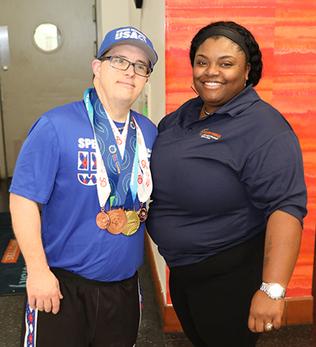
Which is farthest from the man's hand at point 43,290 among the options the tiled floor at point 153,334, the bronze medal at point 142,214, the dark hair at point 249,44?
the tiled floor at point 153,334

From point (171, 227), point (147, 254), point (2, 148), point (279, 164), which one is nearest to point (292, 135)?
point (279, 164)

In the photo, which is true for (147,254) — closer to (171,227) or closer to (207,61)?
(171,227)

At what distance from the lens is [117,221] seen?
1.28m

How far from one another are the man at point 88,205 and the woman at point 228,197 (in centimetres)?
13

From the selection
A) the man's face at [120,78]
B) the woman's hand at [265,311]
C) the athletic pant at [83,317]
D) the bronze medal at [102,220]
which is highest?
the man's face at [120,78]

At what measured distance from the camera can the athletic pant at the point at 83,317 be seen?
129 centimetres

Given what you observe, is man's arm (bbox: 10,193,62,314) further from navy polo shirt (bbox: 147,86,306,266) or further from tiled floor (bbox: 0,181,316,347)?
tiled floor (bbox: 0,181,316,347)

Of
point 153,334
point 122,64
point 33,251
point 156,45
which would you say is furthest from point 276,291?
point 156,45

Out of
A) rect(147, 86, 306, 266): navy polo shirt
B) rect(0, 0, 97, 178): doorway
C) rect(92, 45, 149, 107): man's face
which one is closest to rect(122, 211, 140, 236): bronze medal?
rect(147, 86, 306, 266): navy polo shirt

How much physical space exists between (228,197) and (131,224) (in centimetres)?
30

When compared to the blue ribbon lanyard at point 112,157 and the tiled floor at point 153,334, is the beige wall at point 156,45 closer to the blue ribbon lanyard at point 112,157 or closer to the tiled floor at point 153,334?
the blue ribbon lanyard at point 112,157

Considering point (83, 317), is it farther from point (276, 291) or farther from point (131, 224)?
point (276, 291)

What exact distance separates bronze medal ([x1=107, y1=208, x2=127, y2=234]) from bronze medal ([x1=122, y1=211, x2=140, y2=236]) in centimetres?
1

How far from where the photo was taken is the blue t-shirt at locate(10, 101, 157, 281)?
46.5 inches
